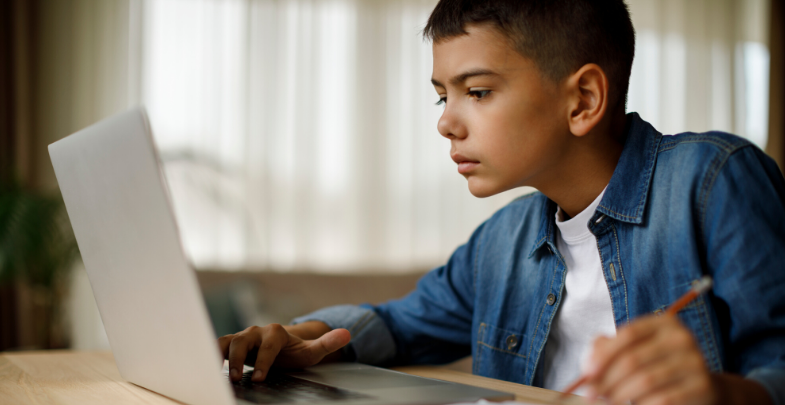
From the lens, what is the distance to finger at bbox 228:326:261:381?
0.71m

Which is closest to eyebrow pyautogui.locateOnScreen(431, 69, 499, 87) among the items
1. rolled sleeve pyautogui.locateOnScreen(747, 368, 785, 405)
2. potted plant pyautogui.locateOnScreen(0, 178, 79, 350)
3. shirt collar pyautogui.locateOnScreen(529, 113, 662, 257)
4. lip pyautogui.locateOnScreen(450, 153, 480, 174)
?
lip pyautogui.locateOnScreen(450, 153, 480, 174)

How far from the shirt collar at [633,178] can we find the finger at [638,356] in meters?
0.40

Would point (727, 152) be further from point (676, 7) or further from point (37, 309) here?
point (676, 7)

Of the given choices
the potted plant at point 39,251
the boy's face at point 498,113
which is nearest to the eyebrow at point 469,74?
the boy's face at point 498,113

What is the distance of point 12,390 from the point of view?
2.15 feet

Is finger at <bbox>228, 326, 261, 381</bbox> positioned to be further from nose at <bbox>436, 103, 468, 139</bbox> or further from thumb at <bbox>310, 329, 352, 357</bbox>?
nose at <bbox>436, 103, 468, 139</bbox>

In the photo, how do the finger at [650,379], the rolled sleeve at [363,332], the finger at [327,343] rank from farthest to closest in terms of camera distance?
the rolled sleeve at [363,332], the finger at [327,343], the finger at [650,379]

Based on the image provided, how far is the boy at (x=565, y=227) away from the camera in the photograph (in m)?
0.66

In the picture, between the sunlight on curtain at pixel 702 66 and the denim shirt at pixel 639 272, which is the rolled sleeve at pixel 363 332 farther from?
the sunlight on curtain at pixel 702 66

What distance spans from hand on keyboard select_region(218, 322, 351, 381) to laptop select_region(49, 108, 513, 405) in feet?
0.14

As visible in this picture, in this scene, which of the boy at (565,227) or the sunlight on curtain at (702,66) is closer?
the boy at (565,227)

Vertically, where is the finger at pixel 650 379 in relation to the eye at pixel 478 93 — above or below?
below

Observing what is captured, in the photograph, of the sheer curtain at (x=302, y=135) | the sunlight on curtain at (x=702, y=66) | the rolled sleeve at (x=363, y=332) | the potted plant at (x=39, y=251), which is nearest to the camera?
the rolled sleeve at (x=363, y=332)

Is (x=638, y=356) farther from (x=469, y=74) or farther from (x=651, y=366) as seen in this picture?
(x=469, y=74)
